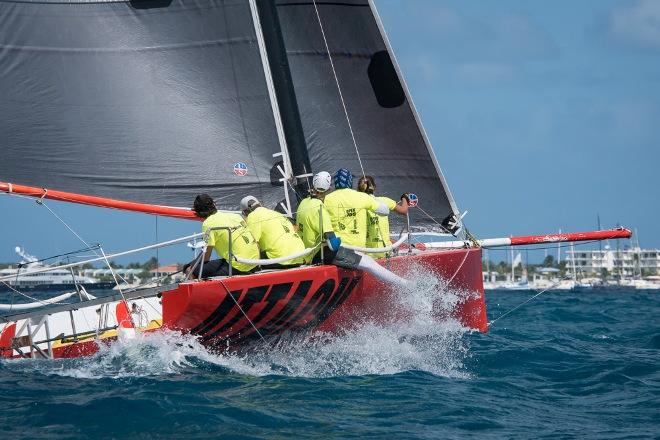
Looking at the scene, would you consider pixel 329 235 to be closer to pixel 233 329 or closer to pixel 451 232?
pixel 233 329

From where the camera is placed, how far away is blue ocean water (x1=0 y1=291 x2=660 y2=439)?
7570mm

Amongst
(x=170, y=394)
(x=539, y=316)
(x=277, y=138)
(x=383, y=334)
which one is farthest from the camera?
(x=539, y=316)

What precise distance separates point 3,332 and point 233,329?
3262mm

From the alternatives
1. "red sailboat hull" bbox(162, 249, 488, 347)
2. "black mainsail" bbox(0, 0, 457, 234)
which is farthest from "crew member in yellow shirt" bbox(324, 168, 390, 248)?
"black mainsail" bbox(0, 0, 457, 234)

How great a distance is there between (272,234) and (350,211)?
99 cm

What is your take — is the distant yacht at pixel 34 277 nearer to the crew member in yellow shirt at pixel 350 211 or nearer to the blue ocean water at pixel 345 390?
the blue ocean water at pixel 345 390

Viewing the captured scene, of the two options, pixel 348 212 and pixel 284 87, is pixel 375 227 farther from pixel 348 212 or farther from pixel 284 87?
pixel 284 87

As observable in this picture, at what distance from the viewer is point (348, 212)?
1099 cm

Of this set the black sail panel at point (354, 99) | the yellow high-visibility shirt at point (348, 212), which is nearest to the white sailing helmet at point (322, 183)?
the yellow high-visibility shirt at point (348, 212)

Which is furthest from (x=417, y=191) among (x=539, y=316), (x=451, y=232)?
(x=539, y=316)

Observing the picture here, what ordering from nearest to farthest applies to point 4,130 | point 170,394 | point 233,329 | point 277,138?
point 170,394 → point 233,329 → point 4,130 → point 277,138

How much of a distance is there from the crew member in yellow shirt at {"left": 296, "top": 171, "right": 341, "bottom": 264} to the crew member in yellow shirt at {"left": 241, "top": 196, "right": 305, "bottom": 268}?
19 cm

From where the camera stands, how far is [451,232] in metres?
13.1

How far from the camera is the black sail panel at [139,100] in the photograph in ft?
39.9
